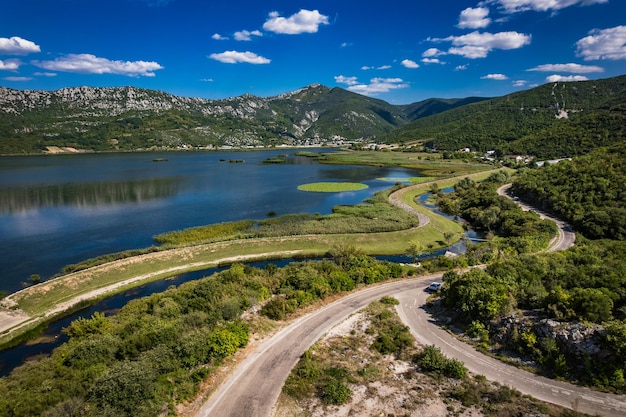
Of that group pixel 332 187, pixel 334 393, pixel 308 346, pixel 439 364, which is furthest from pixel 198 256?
pixel 332 187

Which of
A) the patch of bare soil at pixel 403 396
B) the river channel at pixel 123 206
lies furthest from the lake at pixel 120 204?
the patch of bare soil at pixel 403 396

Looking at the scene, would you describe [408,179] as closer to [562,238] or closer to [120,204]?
[562,238]

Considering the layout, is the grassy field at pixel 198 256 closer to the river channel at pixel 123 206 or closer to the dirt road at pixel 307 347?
the river channel at pixel 123 206

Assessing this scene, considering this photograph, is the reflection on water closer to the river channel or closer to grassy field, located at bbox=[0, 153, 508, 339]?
the river channel

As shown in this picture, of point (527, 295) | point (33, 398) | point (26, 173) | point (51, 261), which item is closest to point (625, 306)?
point (527, 295)

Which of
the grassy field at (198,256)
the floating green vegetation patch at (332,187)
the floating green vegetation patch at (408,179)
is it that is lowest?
the grassy field at (198,256)

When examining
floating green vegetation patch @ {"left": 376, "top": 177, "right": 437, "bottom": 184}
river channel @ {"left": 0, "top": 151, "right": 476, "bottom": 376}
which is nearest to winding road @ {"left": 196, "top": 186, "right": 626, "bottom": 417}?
river channel @ {"left": 0, "top": 151, "right": 476, "bottom": 376}
